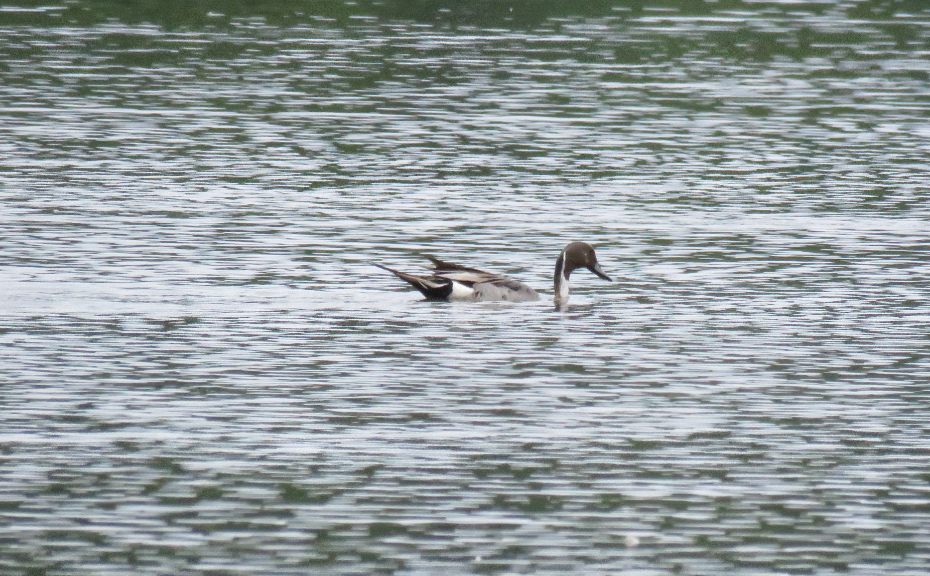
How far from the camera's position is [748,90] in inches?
1590

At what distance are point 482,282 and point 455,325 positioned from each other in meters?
1.05

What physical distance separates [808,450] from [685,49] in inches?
1328

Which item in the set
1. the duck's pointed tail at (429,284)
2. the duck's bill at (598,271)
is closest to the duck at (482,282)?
the duck's pointed tail at (429,284)

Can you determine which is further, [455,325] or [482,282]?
[482,282]

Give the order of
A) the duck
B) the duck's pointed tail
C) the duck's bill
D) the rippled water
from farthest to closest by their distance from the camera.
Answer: the duck's bill, the duck's pointed tail, the duck, the rippled water

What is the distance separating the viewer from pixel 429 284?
810 inches

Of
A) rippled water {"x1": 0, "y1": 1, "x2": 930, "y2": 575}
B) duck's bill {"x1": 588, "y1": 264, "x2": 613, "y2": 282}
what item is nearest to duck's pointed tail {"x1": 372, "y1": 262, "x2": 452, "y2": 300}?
rippled water {"x1": 0, "y1": 1, "x2": 930, "y2": 575}

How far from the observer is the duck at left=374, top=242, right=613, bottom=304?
20281mm

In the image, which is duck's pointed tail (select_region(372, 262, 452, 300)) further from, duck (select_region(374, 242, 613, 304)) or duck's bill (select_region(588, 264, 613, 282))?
duck's bill (select_region(588, 264, 613, 282))

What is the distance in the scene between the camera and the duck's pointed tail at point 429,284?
2039 centimetres

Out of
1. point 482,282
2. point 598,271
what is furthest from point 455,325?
point 598,271

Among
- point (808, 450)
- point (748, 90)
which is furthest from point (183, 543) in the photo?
point (748, 90)

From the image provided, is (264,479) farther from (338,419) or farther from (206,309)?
(206,309)

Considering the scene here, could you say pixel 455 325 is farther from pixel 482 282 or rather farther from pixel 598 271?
pixel 598 271
